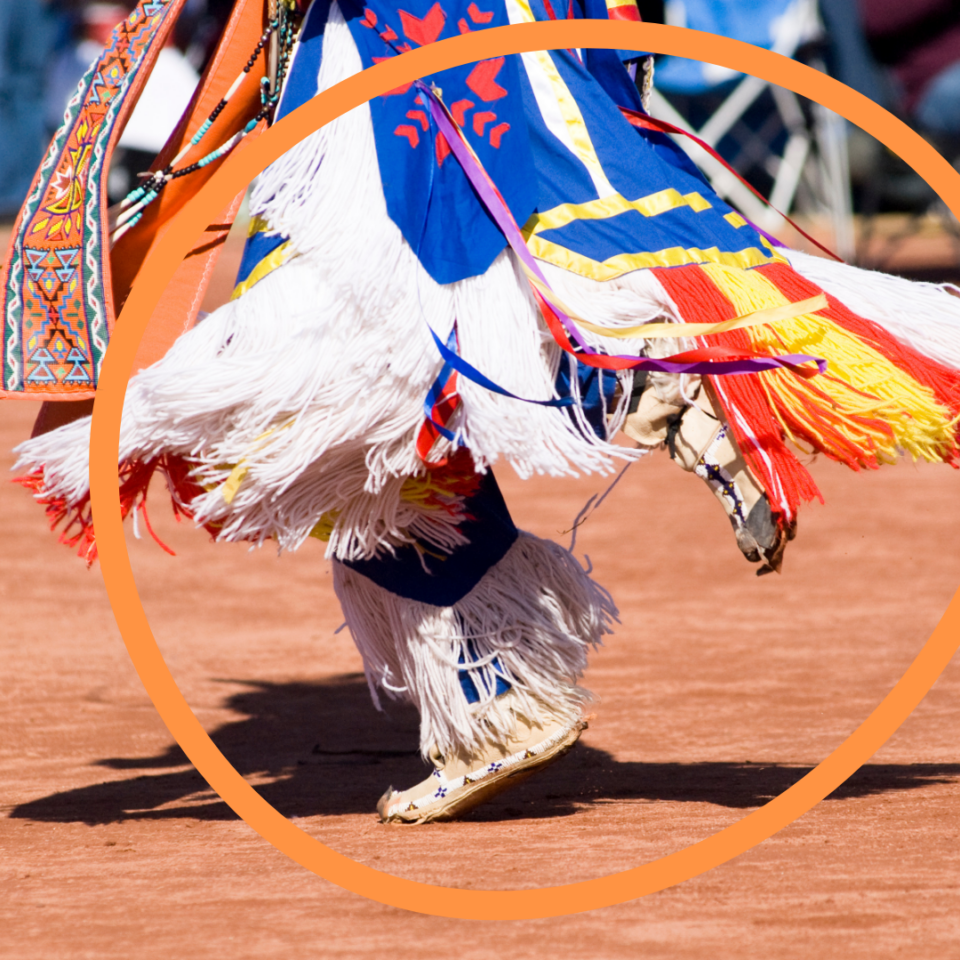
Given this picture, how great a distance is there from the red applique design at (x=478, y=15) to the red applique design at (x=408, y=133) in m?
0.26

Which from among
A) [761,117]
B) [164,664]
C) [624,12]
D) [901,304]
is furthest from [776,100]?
[164,664]

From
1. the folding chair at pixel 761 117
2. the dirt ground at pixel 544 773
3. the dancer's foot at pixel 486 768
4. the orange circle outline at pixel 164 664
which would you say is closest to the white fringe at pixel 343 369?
the orange circle outline at pixel 164 664

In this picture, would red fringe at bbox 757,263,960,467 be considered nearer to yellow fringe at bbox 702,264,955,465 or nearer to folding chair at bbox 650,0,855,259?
yellow fringe at bbox 702,264,955,465

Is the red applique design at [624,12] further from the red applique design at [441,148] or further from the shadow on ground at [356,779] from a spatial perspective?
the shadow on ground at [356,779]

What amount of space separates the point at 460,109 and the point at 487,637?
3.44 ft

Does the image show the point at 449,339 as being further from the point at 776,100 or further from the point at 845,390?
the point at 776,100

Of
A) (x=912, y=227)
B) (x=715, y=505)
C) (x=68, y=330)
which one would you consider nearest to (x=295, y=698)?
(x=68, y=330)

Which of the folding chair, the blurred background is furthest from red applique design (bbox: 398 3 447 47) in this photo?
the blurred background

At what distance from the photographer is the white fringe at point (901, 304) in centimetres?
278

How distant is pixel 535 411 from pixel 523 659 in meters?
0.64

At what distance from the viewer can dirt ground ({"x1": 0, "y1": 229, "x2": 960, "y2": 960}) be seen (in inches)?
91.9

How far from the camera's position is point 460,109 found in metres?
2.70

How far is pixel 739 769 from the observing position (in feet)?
11.0

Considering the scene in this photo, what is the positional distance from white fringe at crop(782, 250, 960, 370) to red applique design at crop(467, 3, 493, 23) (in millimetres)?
775
